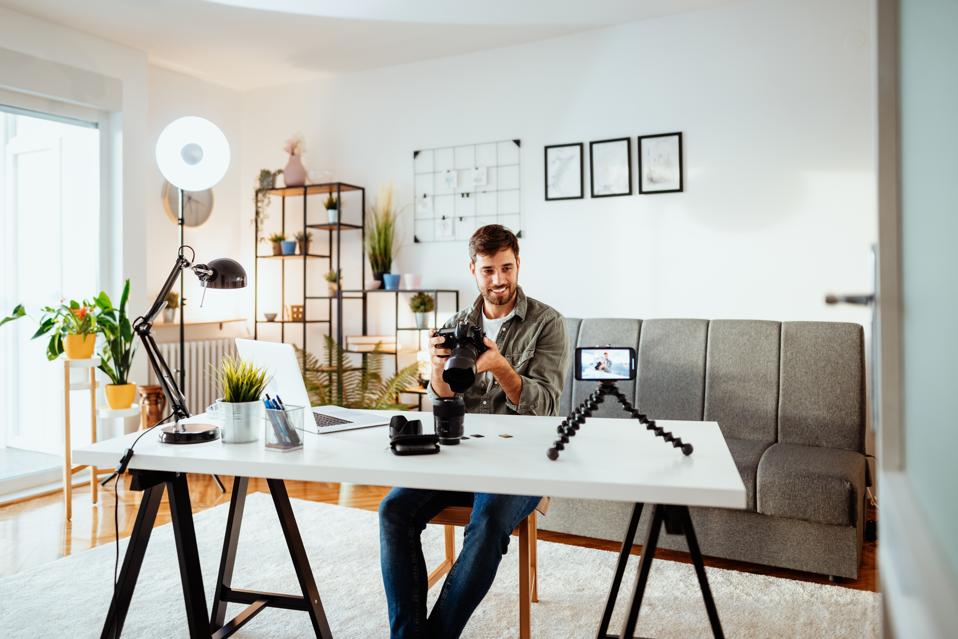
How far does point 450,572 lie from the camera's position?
170 cm

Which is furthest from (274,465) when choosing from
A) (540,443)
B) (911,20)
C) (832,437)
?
(832,437)

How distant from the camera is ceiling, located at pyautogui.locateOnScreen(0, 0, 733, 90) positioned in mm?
3537

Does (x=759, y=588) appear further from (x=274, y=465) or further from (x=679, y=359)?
(x=274, y=465)

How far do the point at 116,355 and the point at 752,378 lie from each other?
2.99 meters

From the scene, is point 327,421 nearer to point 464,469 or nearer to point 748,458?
point 464,469

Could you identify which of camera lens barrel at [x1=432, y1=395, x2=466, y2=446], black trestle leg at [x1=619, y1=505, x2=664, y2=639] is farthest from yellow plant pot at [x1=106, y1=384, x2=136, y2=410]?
black trestle leg at [x1=619, y1=505, x2=664, y2=639]

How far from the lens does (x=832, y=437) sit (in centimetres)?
277

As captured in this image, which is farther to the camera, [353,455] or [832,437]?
[832,437]

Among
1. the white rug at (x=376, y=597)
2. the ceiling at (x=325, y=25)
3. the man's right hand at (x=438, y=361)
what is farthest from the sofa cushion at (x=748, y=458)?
the ceiling at (x=325, y=25)

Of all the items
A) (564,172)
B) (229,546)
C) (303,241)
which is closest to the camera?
(229,546)

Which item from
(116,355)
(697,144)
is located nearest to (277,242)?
(116,355)

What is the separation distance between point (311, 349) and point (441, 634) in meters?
3.42

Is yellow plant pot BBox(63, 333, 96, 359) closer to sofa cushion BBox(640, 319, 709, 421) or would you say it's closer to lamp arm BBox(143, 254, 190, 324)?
lamp arm BBox(143, 254, 190, 324)

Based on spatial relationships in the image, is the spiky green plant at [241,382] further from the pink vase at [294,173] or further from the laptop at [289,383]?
the pink vase at [294,173]
